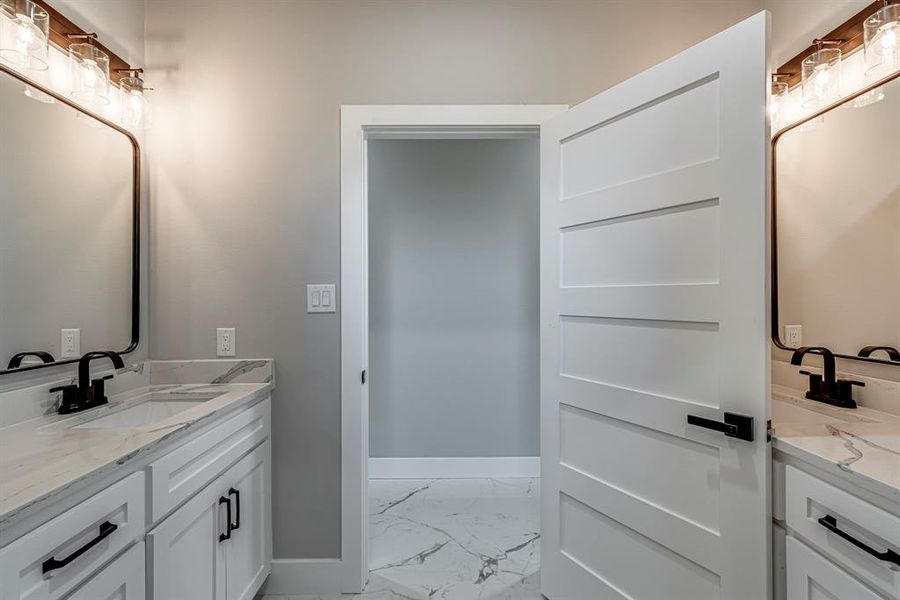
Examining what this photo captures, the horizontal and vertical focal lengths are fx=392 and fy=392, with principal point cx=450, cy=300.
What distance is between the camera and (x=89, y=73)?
4.66 ft

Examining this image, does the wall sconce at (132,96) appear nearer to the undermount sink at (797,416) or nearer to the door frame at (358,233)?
the door frame at (358,233)

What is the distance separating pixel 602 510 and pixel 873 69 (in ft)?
5.57

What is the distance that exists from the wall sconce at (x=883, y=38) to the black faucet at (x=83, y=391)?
2.64m

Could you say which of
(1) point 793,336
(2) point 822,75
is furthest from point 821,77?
(1) point 793,336

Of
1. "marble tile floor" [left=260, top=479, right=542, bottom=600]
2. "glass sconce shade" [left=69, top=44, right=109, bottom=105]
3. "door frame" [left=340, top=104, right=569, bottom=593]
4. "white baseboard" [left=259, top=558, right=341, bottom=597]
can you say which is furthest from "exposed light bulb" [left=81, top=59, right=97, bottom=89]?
"marble tile floor" [left=260, top=479, right=542, bottom=600]

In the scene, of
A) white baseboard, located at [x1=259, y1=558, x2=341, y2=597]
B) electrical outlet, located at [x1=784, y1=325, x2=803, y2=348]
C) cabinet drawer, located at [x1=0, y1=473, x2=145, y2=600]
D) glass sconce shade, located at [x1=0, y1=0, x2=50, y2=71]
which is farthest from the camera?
white baseboard, located at [x1=259, y1=558, x2=341, y2=597]

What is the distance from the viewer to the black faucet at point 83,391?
129cm

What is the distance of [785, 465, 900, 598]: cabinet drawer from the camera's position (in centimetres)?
77

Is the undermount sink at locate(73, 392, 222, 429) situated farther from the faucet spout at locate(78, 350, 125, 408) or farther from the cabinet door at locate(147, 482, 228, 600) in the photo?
the cabinet door at locate(147, 482, 228, 600)

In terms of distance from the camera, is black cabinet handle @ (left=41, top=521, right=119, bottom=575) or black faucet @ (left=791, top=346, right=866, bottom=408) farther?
black faucet @ (left=791, top=346, right=866, bottom=408)

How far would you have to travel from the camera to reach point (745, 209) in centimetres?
107

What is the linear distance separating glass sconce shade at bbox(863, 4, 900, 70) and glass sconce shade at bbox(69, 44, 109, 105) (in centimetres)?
259

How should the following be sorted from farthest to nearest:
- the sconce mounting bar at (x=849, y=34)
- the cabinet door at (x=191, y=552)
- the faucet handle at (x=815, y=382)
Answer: the faucet handle at (x=815, y=382), the sconce mounting bar at (x=849, y=34), the cabinet door at (x=191, y=552)

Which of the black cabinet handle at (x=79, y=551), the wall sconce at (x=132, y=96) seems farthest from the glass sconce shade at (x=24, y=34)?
the black cabinet handle at (x=79, y=551)
